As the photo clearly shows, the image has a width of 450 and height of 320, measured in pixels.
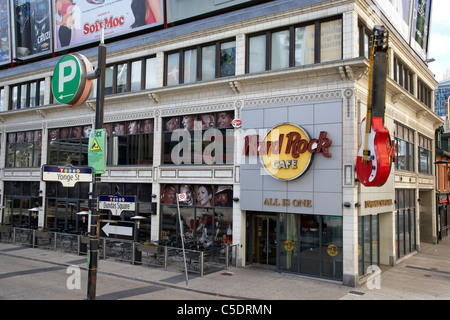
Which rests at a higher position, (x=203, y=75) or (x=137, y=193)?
(x=203, y=75)

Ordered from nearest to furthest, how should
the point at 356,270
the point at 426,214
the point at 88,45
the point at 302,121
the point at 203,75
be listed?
the point at 356,270, the point at 302,121, the point at 203,75, the point at 88,45, the point at 426,214

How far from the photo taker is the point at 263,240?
19094mm

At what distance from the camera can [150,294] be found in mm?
14078

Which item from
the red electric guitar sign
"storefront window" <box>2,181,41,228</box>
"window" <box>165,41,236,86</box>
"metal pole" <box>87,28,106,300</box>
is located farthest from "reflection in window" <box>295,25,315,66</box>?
"storefront window" <box>2,181,41,228</box>

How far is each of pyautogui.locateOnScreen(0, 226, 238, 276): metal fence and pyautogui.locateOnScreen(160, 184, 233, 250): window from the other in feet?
3.15

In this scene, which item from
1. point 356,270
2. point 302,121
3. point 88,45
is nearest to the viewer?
point 356,270

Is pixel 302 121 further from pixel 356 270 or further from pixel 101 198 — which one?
pixel 101 198

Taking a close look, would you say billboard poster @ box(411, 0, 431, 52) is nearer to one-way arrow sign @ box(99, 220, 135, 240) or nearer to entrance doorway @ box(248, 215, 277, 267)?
entrance doorway @ box(248, 215, 277, 267)

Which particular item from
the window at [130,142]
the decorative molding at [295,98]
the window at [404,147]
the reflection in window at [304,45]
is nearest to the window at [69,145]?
the window at [130,142]

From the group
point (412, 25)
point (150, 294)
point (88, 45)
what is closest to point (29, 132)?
point (88, 45)

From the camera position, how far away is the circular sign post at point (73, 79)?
39.1 ft

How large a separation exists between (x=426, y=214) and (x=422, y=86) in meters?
Result: 9.50

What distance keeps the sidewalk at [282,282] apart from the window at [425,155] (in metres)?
8.49

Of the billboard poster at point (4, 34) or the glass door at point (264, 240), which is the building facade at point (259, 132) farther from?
the billboard poster at point (4, 34)
